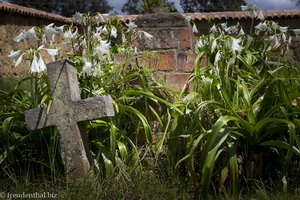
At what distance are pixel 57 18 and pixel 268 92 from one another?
400 inches

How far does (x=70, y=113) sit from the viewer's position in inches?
100

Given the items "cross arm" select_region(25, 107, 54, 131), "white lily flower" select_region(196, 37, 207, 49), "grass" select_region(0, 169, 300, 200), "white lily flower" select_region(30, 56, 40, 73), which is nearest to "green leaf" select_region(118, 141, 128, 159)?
"grass" select_region(0, 169, 300, 200)

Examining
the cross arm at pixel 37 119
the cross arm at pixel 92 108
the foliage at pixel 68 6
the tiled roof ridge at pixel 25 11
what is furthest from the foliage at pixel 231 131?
the foliage at pixel 68 6

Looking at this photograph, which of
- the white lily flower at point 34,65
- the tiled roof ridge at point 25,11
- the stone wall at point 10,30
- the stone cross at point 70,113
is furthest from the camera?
the stone wall at point 10,30

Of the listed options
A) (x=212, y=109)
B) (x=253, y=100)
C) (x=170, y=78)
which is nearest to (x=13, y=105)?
(x=170, y=78)

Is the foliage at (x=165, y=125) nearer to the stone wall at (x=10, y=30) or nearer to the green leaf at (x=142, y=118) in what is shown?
the green leaf at (x=142, y=118)

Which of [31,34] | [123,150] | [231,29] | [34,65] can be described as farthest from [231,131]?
[231,29]

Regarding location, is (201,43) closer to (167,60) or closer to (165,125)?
(167,60)

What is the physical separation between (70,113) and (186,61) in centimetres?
109

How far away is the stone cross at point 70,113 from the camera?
8.23ft

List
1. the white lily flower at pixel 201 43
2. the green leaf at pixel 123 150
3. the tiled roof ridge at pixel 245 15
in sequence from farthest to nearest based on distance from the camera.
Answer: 1. the tiled roof ridge at pixel 245 15
2. the white lily flower at pixel 201 43
3. the green leaf at pixel 123 150

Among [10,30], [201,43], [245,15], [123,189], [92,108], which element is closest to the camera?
[123,189]

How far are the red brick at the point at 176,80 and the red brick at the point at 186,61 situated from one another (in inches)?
2.1

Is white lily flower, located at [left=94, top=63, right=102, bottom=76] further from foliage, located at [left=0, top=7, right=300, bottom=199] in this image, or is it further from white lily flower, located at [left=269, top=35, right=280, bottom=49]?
white lily flower, located at [left=269, top=35, right=280, bottom=49]
